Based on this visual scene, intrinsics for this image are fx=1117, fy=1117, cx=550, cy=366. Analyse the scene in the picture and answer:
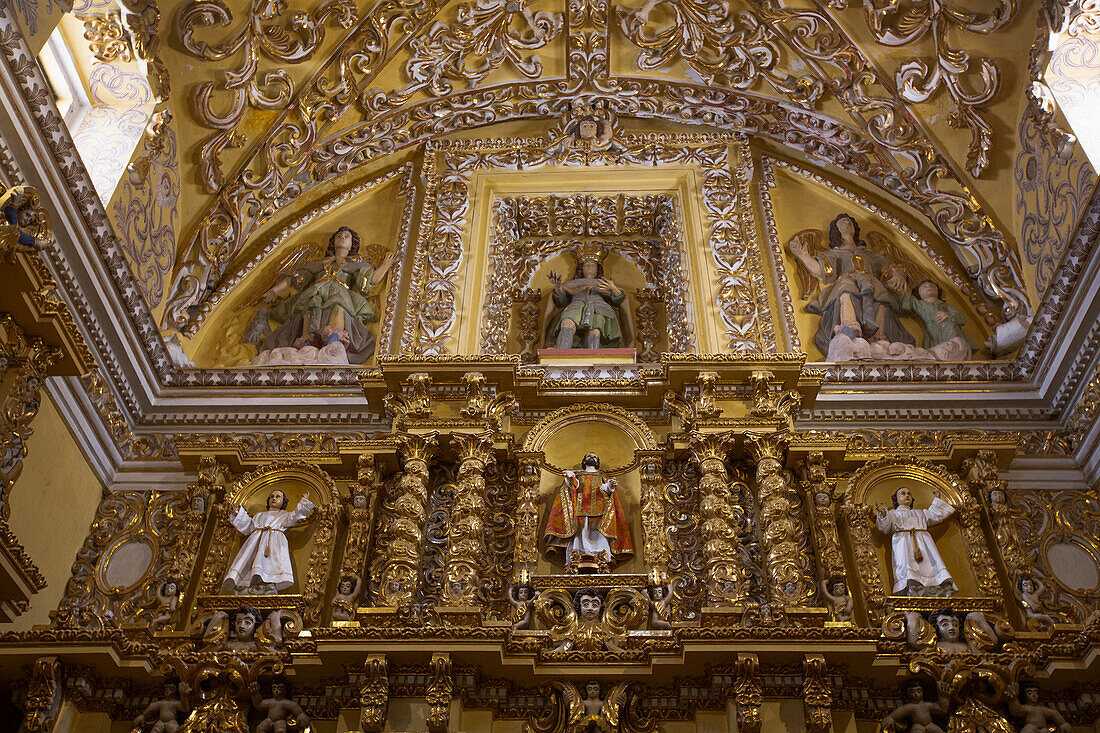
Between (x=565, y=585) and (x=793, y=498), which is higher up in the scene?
(x=793, y=498)

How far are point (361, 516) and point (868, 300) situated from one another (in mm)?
5386

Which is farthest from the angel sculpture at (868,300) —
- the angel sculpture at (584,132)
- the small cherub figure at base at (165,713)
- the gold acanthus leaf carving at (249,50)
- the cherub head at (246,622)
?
the small cherub figure at base at (165,713)

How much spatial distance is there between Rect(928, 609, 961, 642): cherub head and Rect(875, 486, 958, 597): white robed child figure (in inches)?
9.2

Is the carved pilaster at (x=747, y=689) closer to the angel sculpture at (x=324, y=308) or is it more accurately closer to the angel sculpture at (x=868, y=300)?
the angel sculpture at (x=868, y=300)

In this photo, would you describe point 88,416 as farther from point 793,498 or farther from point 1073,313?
point 1073,313

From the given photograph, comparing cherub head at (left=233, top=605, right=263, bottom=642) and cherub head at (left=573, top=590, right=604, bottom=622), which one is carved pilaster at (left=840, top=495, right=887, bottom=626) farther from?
cherub head at (left=233, top=605, right=263, bottom=642)

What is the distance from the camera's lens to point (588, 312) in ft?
35.7

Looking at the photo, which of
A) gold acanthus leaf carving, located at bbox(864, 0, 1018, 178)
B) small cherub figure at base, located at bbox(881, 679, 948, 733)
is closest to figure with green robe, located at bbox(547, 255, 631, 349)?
gold acanthus leaf carving, located at bbox(864, 0, 1018, 178)

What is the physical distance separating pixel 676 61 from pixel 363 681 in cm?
796

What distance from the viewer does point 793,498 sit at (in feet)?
29.4

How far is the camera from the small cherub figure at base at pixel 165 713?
732 centimetres

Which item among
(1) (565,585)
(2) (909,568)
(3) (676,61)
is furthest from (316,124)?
(2) (909,568)

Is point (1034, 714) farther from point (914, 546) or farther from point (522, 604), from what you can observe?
point (522, 604)

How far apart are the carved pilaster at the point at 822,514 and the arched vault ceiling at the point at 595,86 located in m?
2.83
